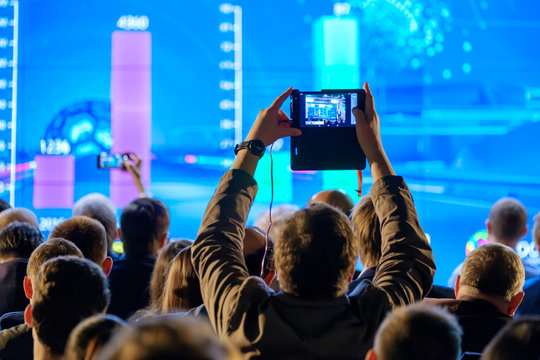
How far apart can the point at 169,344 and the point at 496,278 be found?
4.38 ft

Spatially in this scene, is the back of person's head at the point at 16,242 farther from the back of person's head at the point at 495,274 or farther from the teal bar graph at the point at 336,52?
the teal bar graph at the point at 336,52

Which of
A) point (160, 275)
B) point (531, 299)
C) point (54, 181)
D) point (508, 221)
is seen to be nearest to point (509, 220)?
point (508, 221)

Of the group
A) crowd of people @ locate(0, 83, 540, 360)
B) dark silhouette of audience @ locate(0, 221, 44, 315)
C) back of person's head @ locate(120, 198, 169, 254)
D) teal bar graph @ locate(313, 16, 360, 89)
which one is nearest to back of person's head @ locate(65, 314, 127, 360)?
crowd of people @ locate(0, 83, 540, 360)

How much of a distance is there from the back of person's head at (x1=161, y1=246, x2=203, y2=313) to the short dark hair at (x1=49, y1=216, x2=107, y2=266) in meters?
0.49

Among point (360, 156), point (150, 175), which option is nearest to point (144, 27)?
point (150, 175)

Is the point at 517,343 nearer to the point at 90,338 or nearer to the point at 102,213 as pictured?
the point at 90,338

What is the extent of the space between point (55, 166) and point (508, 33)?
3251 mm

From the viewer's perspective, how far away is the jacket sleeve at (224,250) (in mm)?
1066

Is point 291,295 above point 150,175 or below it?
below

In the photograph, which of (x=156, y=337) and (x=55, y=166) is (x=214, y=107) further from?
(x=156, y=337)

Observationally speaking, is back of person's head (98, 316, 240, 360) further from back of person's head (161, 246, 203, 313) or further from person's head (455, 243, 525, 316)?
person's head (455, 243, 525, 316)

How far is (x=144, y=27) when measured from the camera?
392cm

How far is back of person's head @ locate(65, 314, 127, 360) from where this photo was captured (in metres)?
0.83

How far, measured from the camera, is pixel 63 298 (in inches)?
44.9
